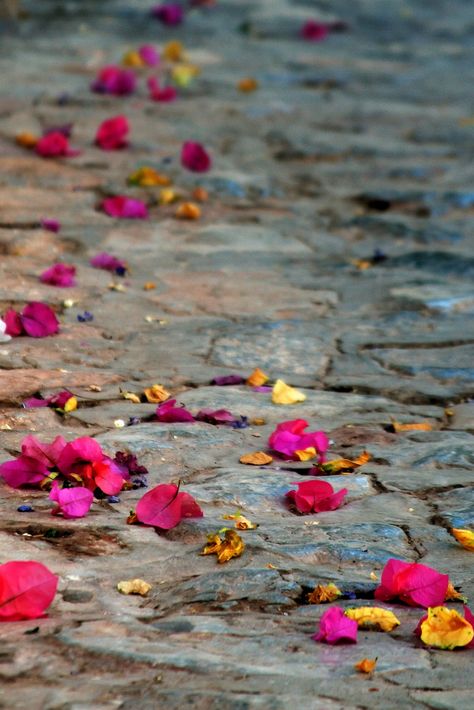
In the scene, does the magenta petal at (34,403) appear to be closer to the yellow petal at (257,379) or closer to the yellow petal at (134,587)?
the yellow petal at (257,379)

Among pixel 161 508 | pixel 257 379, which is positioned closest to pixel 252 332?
pixel 257 379

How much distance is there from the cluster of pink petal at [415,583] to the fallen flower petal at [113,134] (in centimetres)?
343

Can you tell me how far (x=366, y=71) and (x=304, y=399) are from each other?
391 cm

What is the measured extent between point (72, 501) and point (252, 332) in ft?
4.69

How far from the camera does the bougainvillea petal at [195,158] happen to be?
4.97 m

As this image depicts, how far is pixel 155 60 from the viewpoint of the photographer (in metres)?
6.38

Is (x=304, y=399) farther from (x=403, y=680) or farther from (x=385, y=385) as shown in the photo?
(x=403, y=680)

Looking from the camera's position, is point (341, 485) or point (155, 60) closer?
point (341, 485)

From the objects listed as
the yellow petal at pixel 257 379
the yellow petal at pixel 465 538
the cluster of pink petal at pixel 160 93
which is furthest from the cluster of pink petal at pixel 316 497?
the cluster of pink petal at pixel 160 93

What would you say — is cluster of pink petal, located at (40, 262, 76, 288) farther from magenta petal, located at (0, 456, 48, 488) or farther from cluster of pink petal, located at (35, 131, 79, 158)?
magenta petal, located at (0, 456, 48, 488)

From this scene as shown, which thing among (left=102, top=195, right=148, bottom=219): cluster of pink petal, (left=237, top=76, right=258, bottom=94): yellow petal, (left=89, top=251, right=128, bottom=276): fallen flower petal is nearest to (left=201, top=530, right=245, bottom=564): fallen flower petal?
(left=89, top=251, right=128, bottom=276): fallen flower petal

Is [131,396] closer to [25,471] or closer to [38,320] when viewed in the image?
[38,320]

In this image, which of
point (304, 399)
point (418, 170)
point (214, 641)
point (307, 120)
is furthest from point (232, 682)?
point (307, 120)

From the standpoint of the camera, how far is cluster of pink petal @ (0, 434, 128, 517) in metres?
2.42
